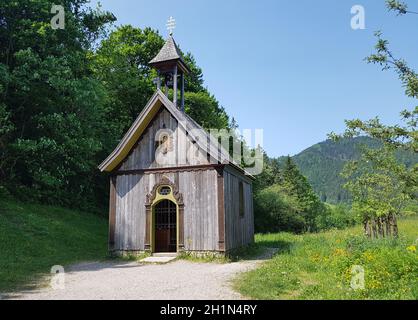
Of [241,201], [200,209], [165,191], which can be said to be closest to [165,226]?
[165,191]

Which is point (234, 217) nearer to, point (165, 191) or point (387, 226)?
point (165, 191)

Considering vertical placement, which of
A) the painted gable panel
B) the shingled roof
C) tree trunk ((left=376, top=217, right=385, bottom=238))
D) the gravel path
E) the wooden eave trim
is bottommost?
the gravel path

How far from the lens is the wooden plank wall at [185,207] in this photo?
591 inches

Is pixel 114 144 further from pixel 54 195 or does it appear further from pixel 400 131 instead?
pixel 400 131

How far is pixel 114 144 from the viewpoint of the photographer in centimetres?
2844

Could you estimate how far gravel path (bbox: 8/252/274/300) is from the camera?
840cm

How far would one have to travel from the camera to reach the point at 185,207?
51.0ft

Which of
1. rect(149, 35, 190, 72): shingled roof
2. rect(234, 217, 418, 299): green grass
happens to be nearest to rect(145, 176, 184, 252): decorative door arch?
rect(234, 217, 418, 299): green grass

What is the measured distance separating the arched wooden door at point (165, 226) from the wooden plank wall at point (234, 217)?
2660 millimetres

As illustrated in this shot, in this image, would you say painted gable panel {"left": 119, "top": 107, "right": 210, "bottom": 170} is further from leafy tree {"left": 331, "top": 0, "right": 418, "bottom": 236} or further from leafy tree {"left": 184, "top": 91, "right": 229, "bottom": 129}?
leafy tree {"left": 184, "top": 91, "right": 229, "bottom": 129}

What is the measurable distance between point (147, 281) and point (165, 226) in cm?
648

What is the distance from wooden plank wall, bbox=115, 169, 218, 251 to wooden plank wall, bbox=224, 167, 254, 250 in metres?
0.70

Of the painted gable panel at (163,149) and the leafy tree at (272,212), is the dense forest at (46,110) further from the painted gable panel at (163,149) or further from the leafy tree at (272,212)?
the leafy tree at (272,212)
